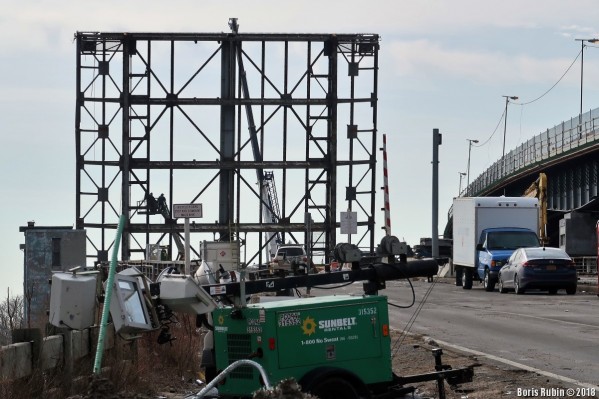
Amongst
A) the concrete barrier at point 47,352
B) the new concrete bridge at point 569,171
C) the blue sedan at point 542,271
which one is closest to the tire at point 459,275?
the blue sedan at point 542,271

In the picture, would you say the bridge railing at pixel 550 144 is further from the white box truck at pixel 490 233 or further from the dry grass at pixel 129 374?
the dry grass at pixel 129 374

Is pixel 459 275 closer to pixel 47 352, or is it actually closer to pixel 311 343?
pixel 47 352

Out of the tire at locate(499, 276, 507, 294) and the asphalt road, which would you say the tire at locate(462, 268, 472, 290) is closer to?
the tire at locate(499, 276, 507, 294)

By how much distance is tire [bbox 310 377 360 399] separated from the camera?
10.8 m

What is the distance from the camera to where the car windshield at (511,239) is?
143ft

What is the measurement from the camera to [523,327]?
2317 centimetres

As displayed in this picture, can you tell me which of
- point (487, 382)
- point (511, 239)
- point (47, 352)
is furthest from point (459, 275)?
point (47, 352)

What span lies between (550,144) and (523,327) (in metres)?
43.1

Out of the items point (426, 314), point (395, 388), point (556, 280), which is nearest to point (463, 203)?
point (556, 280)

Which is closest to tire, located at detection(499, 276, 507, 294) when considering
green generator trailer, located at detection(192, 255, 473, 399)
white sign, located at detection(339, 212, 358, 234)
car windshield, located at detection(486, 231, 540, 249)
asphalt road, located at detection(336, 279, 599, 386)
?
asphalt road, located at detection(336, 279, 599, 386)

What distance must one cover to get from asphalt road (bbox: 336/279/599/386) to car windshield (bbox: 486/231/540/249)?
563cm

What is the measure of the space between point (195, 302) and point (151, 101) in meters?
36.8

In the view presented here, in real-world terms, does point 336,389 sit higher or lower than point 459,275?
lower

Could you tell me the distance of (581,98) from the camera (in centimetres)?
7856
